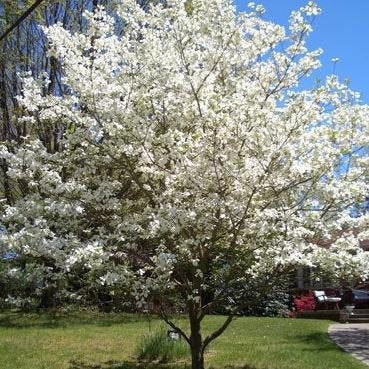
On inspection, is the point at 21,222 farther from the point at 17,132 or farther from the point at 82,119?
the point at 17,132

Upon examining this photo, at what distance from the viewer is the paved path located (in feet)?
40.8

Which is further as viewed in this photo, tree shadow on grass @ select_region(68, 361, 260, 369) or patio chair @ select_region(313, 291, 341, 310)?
patio chair @ select_region(313, 291, 341, 310)

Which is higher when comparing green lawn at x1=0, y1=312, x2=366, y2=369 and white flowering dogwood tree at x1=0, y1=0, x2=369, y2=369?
white flowering dogwood tree at x1=0, y1=0, x2=369, y2=369

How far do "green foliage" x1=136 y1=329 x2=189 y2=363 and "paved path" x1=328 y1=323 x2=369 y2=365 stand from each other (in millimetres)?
3516

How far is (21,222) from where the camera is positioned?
7.68m

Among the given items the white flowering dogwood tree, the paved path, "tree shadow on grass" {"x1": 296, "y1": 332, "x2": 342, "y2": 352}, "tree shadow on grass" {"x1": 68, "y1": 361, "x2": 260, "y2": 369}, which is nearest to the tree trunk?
the white flowering dogwood tree

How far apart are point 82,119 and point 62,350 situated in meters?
5.94

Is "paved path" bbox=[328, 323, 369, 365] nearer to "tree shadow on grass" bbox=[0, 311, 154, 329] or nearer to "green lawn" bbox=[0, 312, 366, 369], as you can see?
"green lawn" bbox=[0, 312, 366, 369]

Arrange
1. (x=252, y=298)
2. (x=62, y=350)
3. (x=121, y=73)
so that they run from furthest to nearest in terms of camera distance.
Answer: (x=62, y=350) < (x=252, y=298) < (x=121, y=73)

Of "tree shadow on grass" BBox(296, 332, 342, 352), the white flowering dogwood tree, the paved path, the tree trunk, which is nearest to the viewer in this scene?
the white flowering dogwood tree

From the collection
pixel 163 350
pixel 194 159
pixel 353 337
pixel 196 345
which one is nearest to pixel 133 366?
pixel 163 350

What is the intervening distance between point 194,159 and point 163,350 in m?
5.03

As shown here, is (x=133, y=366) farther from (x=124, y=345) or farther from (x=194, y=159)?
(x=194, y=159)

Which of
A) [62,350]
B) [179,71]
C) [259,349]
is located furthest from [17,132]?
[179,71]
